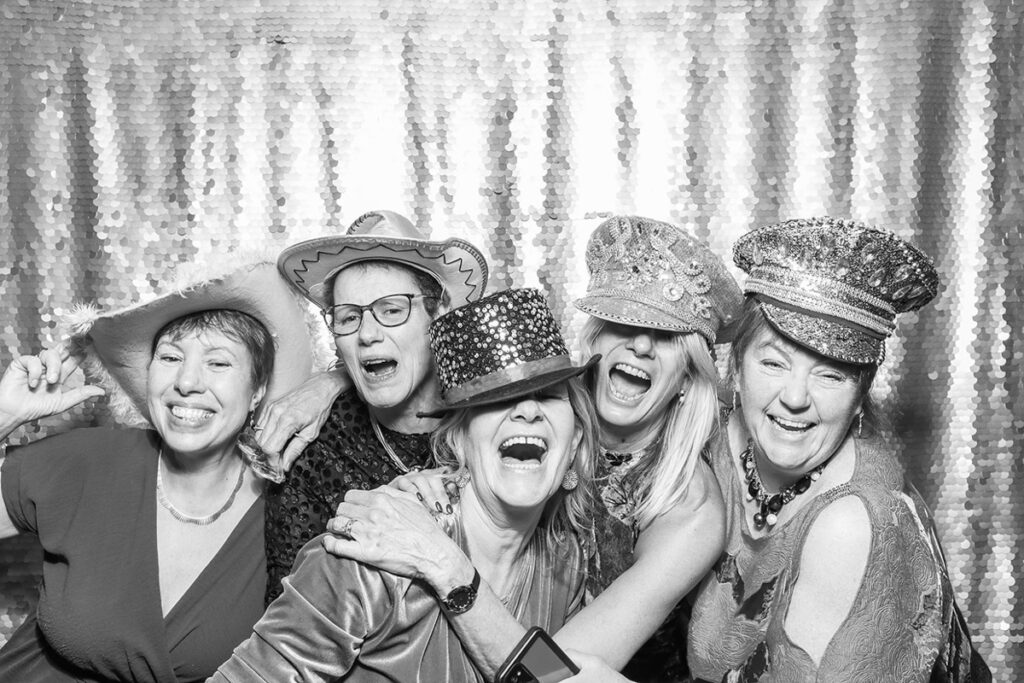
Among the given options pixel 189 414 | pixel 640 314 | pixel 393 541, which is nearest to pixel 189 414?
pixel 189 414

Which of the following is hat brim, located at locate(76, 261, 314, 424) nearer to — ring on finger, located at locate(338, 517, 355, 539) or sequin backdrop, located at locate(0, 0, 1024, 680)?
ring on finger, located at locate(338, 517, 355, 539)

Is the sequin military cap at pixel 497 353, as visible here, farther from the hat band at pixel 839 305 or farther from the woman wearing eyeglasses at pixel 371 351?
the hat band at pixel 839 305

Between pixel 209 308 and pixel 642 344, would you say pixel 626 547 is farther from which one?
pixel 209 308

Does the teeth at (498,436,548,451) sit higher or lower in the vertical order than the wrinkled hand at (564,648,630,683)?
higher

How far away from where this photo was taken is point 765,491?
2357mm

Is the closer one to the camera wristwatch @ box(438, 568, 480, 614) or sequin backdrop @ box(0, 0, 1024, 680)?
wristwatch @ box(438, 568, 480, 614)

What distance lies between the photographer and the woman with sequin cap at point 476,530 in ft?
6.12

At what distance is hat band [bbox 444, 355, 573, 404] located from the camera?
2.03m

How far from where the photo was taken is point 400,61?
337 cm

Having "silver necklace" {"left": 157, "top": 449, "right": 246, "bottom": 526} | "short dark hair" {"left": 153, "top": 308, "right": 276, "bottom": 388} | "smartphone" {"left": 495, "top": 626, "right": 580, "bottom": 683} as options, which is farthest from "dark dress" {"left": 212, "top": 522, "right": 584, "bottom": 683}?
"short dark hair" {"left": 153, "top": 308, "right": 276, "bottom": 388}

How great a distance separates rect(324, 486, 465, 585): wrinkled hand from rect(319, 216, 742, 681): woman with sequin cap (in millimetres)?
434

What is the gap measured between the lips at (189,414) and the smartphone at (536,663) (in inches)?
38.1

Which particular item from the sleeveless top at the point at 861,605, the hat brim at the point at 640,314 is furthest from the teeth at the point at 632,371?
the sleeveless top at the point at 861,605

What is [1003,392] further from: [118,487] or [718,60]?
[118,487]
